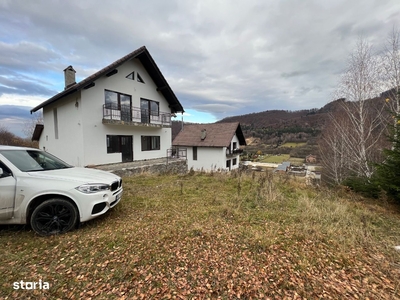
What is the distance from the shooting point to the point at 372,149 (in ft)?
37.7

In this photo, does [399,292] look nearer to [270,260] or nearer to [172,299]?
[270,260]

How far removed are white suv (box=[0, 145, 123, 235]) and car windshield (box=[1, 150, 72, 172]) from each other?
0.02 m

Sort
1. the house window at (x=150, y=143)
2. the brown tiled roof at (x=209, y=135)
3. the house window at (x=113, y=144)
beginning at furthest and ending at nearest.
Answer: the brown tiled roof at (x=209, y=135) → the house window at (x=150, y=143) → the house window at (x=113, y=144)

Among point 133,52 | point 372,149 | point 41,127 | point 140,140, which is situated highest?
point 133,52

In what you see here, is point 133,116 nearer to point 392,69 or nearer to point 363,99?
point 363,99

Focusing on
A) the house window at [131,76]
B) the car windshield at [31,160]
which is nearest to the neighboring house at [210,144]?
the house window at [131,76]

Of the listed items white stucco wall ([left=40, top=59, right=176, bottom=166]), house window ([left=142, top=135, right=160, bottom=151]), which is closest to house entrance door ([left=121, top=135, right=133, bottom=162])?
white stucco wall ([left=40, top=59, right=176, bottom=166])

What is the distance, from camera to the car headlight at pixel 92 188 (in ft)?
12.1

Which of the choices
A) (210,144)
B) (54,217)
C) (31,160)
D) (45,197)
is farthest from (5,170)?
(210,144)

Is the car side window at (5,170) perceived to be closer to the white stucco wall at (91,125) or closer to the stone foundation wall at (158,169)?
the stone foundation wall at (158,169)

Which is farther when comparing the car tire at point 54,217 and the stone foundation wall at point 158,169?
the stone foundation wall at point 158,169

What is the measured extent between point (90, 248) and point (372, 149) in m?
15.6

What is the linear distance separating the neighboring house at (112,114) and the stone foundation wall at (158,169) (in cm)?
179

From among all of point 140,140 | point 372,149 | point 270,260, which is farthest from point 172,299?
point 372,149
